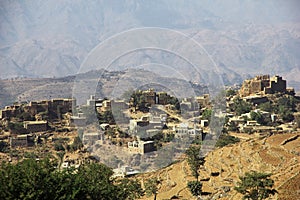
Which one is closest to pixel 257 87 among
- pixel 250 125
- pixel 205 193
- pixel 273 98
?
pixel 273 98

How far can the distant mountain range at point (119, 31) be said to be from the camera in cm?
11750

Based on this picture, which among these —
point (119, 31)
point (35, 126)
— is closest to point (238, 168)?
point (35, 126)

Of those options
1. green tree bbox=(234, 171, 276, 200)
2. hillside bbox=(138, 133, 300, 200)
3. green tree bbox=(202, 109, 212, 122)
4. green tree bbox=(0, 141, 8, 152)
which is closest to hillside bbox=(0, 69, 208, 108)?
green tree bbox=(202, 109, 212, 122)

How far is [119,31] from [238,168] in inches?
5515

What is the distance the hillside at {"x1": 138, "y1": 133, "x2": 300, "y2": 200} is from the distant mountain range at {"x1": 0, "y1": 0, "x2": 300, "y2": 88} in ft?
263

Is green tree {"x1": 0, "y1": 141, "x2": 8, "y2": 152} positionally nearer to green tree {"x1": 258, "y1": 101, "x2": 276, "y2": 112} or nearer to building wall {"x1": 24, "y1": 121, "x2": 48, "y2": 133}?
building wall {"x1": 24, "y1": 121, "x2": 48, "y2": 133}

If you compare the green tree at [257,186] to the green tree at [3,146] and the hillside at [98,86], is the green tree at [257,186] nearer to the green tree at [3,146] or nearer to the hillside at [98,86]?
the hillside at [98,86]

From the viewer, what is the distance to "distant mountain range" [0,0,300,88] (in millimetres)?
117500

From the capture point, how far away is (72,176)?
304 inches

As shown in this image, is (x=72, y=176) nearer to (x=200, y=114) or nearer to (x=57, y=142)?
(x=57, y=142)

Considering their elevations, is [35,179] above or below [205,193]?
above

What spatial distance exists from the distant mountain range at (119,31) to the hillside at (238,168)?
80.2m

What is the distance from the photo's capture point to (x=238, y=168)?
1153 cm

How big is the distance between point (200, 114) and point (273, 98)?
539 centimetres
